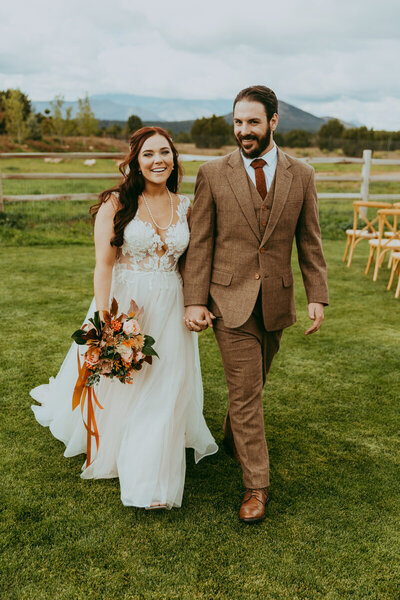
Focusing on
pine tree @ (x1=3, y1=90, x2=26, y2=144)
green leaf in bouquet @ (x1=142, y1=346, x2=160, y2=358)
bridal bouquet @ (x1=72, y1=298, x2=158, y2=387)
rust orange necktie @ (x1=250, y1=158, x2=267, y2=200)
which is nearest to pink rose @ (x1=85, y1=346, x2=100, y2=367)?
bridal bouquet @ (x1=72, y1=298, x2=158, y2=387)

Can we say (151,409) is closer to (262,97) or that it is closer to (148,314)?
(148,314)

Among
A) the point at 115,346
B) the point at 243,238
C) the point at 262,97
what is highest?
the point at 262,97

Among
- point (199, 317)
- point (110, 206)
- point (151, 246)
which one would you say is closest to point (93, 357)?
point (199, 317)

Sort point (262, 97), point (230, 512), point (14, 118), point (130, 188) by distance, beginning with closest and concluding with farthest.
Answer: point (262, 97) < point (230, 512) < point (130, 188) < point (14, 118)

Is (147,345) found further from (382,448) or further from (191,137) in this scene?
(191,137)

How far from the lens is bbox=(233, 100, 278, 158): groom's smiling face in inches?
103

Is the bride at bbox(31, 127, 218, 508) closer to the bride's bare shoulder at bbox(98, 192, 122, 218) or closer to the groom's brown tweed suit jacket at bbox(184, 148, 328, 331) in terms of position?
the bride's bare shoulder at bbox(98, 192, 122, 218)

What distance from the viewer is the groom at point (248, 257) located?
274cm

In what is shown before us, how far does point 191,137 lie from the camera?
2788 cm

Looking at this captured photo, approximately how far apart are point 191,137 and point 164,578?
2713 cm

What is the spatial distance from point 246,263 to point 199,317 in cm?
37

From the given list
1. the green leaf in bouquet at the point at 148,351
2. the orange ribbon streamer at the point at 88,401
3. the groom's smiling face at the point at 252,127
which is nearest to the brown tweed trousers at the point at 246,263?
the groom's smiling face at the point at 252,127

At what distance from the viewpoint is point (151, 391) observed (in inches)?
119

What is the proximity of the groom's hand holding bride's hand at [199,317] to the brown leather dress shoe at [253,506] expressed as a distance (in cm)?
88
